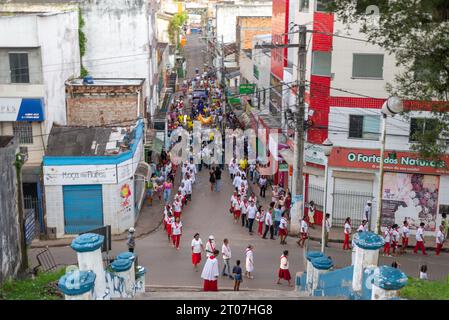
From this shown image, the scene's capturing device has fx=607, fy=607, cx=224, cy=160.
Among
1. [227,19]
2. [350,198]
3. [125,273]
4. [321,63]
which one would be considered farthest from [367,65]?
[227,19]

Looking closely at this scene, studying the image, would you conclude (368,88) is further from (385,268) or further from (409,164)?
(385,268)

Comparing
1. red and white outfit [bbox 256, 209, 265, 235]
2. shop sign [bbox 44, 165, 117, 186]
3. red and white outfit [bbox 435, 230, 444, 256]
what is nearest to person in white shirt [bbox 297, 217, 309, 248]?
red and white outfit [bbox 256, 209, 265, 235]

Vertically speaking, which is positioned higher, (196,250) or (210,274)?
(210,274)

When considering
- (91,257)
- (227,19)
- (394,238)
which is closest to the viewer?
(91,257)

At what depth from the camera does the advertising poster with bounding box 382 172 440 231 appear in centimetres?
2342

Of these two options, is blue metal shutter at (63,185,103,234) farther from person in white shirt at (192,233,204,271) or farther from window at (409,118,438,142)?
window at (409,118,438,142)

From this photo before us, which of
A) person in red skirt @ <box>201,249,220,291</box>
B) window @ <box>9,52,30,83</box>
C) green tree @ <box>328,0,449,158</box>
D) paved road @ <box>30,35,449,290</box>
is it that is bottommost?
paved road @ <box>30,35,449,290</box>

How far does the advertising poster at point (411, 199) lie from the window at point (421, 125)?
5.52 feet

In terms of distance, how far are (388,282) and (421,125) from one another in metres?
14.4

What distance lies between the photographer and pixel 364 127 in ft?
77.9

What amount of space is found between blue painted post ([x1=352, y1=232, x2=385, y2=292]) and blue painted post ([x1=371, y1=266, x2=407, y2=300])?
1681mm

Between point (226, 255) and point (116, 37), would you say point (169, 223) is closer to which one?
point (226, 255)
